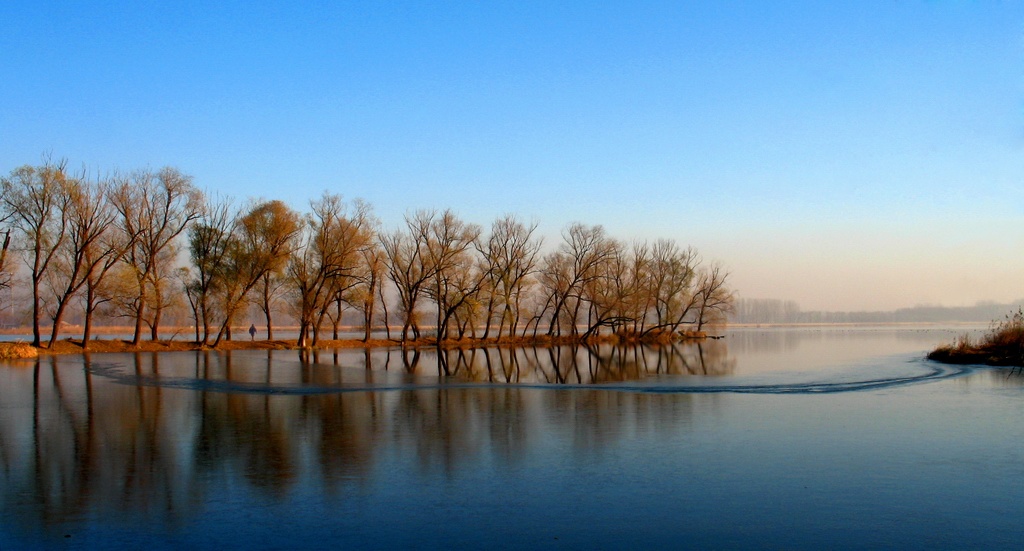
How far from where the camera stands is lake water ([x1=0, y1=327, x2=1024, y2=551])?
7250mm

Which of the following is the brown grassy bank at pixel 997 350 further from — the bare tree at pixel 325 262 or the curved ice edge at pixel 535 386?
the bare tree at pixel 325 262

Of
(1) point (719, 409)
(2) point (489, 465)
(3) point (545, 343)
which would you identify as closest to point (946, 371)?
(1) point (719, 409)

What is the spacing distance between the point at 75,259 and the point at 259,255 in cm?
1161

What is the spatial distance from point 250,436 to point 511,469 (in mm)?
5377

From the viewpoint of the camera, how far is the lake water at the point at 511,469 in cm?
725

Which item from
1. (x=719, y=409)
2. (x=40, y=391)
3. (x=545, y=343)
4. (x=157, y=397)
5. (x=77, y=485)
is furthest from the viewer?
(x=545, y=343)

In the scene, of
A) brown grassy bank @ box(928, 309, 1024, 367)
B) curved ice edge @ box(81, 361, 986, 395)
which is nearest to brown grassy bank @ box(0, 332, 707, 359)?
curved ice edge @ box(81, 361, 986, 395)

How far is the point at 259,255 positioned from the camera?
51438 millimetres

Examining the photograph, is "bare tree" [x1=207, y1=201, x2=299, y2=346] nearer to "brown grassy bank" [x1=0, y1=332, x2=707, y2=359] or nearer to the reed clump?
"brown grassy bank" [x1=0, y1=332, x2=707, y2=359]

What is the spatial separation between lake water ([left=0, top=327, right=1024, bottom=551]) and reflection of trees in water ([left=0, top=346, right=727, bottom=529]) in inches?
2.3

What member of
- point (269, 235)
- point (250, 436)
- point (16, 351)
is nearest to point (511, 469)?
point (250, 436)

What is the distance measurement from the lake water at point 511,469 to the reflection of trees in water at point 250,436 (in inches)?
2.3

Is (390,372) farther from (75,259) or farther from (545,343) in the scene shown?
(545,343)

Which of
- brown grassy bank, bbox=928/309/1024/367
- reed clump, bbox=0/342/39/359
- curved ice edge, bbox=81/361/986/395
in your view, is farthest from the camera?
reed clump, bbox=0/342/39/359
